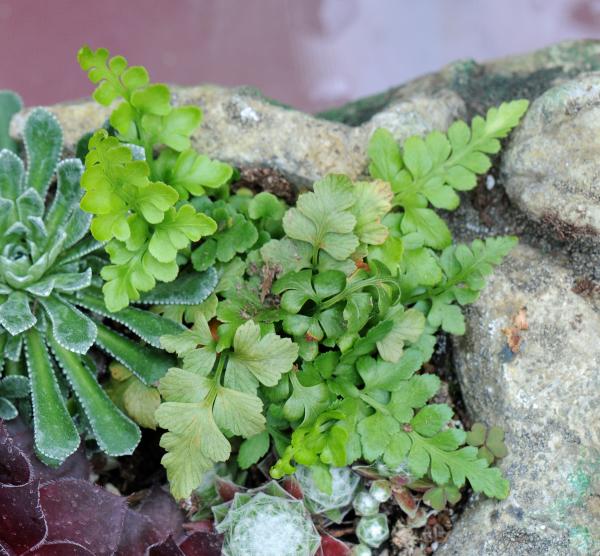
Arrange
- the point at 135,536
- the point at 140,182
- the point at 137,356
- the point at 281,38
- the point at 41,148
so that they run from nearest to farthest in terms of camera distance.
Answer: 1. the point at 140,182
2. the point at 135,536
3. the point at 137,356
4. the point at 41,148
5. the point at 281,38

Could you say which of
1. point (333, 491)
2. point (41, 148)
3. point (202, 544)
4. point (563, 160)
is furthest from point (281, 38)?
point (202, 544)

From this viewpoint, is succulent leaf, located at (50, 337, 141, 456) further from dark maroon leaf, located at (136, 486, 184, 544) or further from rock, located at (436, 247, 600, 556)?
rock, located at (436, 247, 600, 556)

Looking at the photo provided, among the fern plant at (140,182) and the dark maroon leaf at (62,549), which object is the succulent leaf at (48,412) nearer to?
the dark maroon leaf at (62,549)

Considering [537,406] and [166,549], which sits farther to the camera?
[537,406]

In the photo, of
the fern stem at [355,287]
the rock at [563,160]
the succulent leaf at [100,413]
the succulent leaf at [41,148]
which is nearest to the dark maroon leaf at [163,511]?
the succulent leaf at [100,413]

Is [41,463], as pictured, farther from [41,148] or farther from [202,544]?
[41,148]
